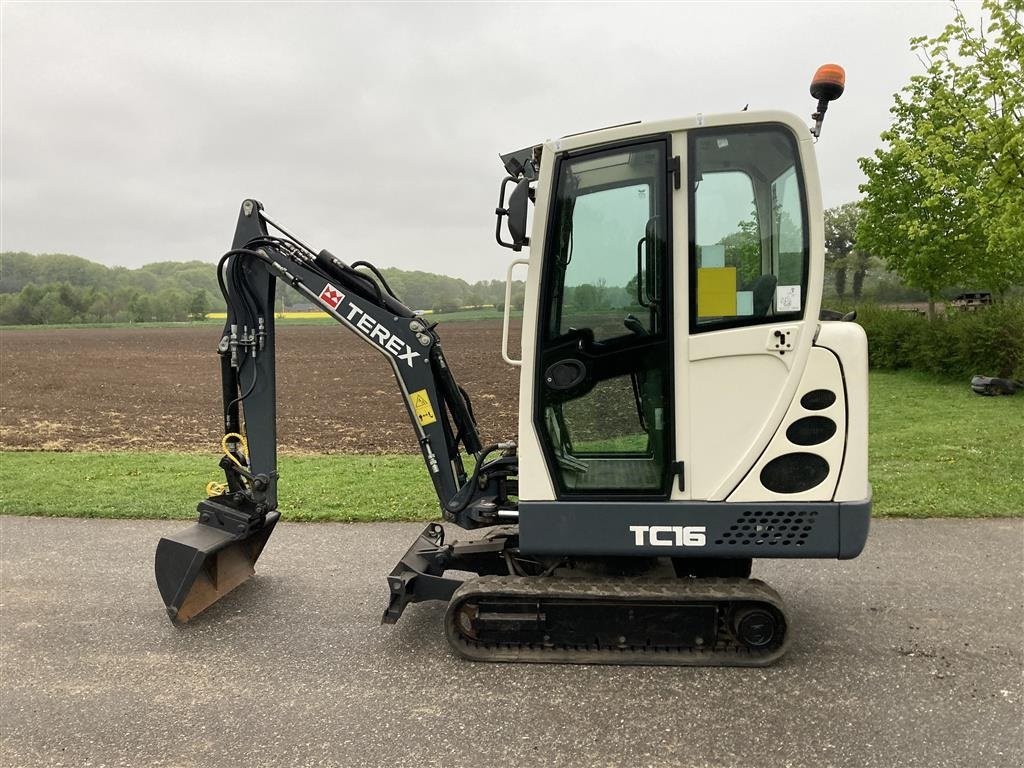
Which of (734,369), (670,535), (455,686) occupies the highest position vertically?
(734,369)

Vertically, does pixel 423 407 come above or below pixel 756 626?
above

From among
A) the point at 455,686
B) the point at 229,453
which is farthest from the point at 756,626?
the point at 229,453

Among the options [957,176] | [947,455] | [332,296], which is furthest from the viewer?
[957,176]

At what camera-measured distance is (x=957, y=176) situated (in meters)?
14.8

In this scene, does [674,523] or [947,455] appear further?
[947,455]

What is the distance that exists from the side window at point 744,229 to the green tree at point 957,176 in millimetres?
10468

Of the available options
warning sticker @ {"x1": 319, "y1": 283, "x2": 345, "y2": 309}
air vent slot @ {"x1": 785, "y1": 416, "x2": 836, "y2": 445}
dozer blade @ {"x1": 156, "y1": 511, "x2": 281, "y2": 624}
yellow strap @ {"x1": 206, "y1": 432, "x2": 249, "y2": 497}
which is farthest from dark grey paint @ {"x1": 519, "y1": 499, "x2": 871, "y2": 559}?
yellow strap @ {"x1": 206, "y1": 432, "x2": 249, "y2": 497}

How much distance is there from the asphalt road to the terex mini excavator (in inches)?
12.4

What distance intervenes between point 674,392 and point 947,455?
6436 mm

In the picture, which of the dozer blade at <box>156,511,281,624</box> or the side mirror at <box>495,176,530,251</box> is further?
the dozer blade at <box>156,511,281,624</box>

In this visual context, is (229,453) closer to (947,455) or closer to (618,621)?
(618,621)

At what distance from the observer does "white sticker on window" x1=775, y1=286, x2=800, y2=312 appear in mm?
3615

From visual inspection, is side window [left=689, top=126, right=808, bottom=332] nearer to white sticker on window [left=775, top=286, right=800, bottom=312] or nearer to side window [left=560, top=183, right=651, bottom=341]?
white sticker on window [left=775, top=286, right=800, bottom=312]

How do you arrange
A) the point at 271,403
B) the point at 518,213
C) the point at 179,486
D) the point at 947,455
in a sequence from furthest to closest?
1. the point at 947,455
2. the point at 179,486
3. the point at 271,403
4. the point at 518,213
